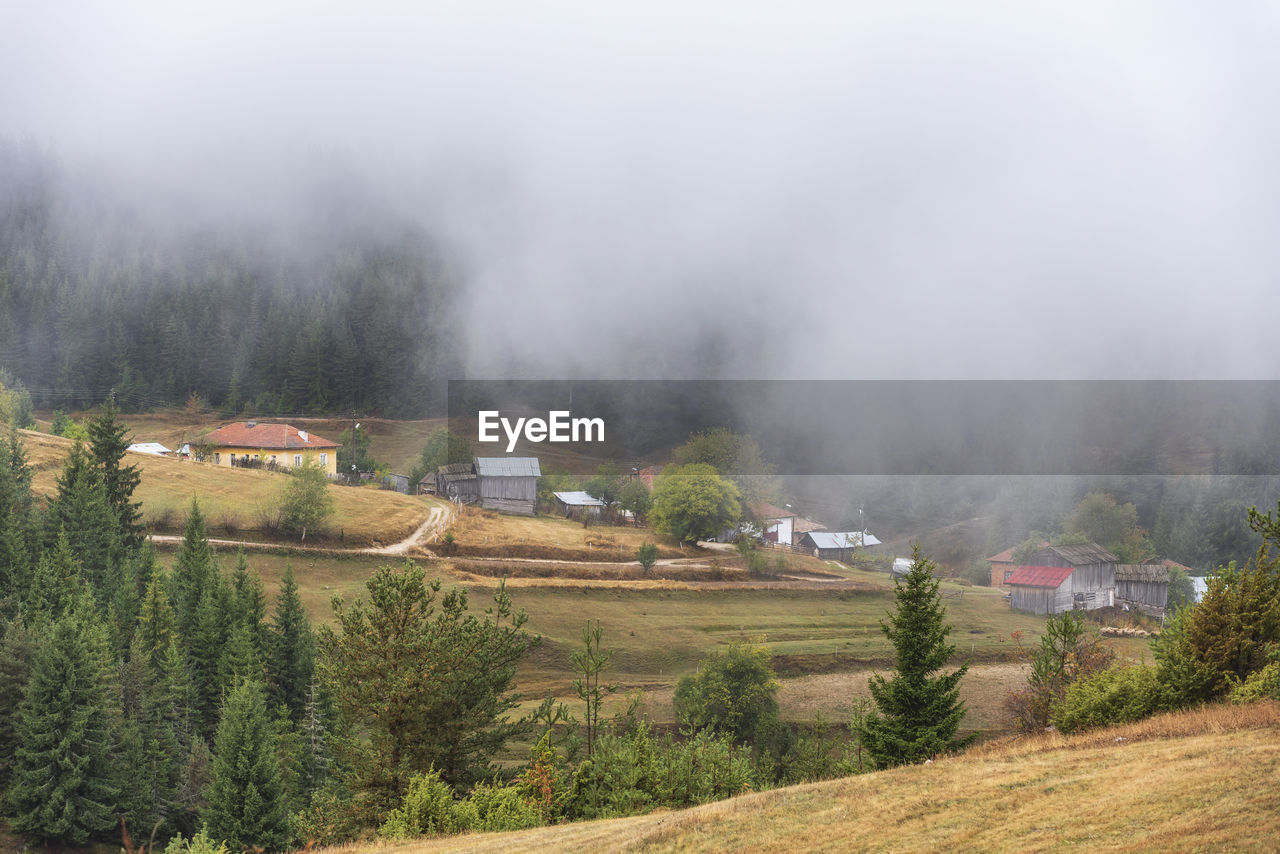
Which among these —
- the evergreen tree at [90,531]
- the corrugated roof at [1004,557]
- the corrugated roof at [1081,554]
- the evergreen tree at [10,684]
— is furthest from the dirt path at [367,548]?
the corrugated roof at [1004,557]

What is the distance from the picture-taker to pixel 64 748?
43.2 m

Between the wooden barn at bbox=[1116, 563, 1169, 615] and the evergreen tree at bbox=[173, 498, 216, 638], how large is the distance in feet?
274

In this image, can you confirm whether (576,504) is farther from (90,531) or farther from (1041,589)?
(90,531)

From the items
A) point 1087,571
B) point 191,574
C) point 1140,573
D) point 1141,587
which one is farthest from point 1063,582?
point 191,574

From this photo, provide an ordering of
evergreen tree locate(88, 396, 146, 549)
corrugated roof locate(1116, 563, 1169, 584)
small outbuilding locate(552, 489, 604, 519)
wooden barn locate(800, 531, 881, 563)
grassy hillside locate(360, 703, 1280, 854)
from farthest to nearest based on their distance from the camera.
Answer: wooden barn locate(800, 531, 881, 563), small outbuilding locate(552, 489, 604, 519), corrugated roof locate(1116, 563, 1169, 584), evergreen tree locate(88, 396, 146, 549), grassy hillside locate(360, 703, 1280, 854)

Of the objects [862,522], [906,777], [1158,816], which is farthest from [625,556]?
[1158,816]

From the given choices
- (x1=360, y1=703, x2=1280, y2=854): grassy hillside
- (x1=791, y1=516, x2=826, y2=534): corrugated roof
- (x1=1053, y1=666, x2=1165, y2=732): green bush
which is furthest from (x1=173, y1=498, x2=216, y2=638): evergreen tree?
(x1=791, y1=516, x2=826, y2=534): corrugated roof

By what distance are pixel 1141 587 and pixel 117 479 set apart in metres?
101

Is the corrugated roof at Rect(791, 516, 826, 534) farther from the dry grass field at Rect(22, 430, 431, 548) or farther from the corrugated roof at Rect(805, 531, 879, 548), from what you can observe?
the dry grass field at Rect(22, 430, 431, 548)

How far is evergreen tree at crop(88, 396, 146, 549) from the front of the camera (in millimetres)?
78688

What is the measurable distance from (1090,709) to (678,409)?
122 m

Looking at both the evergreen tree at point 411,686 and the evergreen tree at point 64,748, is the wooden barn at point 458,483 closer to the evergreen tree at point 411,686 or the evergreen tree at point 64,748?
the evergreen tree at point 64,748

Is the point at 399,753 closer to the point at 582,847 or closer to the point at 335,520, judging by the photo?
the point at 582,847

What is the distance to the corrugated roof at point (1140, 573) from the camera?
86.4 m
